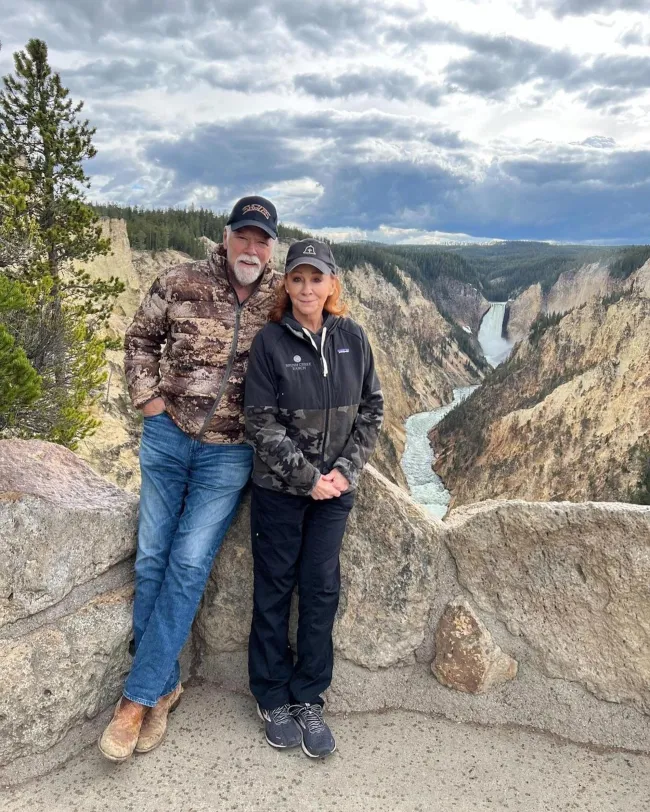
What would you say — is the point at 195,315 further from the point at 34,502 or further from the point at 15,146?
the point at 15,146

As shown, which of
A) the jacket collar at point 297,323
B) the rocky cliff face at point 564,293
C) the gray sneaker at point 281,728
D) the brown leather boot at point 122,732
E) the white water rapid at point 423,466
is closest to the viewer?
the brown leather boot at point 122,732

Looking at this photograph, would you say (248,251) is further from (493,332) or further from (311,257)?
(493,332)

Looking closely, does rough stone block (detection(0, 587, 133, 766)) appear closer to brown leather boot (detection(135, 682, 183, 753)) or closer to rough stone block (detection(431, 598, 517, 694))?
brown leather boot (detection(135, 682, 183, 753))

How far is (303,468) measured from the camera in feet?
8.79

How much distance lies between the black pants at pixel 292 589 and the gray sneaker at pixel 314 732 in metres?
0.05

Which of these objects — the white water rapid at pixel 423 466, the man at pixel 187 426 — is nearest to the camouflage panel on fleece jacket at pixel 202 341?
the man at pixel 187 426

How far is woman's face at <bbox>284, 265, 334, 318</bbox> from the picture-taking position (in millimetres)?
2770

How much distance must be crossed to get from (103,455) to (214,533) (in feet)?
49.7

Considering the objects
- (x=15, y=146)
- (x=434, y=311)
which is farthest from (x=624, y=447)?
(x=434, y=311)

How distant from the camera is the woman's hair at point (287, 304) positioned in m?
2.86

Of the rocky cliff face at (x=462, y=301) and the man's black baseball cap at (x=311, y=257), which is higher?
the rocky cliff face at (x=462, y=301)

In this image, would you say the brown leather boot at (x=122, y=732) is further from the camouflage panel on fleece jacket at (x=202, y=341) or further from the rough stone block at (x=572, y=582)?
the rough stone block at (x=572, y=582)

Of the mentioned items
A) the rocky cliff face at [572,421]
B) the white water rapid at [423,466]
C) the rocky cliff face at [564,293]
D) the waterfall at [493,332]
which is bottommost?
the white water rapid at [423,466]

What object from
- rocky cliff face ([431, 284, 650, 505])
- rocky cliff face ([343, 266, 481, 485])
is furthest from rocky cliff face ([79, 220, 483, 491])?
rocky cliff face ([431, 284, 650, 505])
